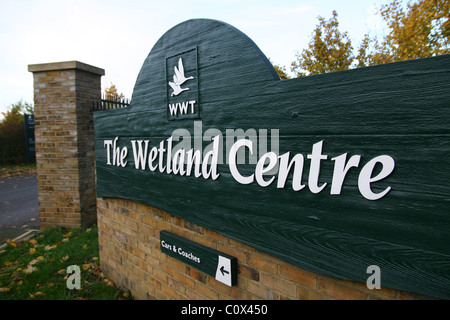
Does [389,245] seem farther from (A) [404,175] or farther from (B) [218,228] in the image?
(B) [218,228]

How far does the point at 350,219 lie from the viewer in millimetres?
1322

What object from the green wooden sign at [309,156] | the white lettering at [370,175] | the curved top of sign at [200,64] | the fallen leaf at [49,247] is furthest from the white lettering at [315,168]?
the fallen leaf at [49,247]

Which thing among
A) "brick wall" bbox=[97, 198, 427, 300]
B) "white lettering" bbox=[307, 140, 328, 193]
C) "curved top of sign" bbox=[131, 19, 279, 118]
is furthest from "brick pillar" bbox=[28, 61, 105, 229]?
"white lettering" bbox=[307, 140, 328, 193]

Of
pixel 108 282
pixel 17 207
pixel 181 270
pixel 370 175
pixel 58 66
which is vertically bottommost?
pixel 108 282

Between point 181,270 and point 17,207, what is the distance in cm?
704

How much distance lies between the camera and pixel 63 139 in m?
5.29

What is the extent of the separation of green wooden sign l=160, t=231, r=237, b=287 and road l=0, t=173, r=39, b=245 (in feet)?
14.2

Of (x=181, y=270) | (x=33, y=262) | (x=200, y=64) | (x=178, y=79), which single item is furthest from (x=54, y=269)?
(x=200, y=64)

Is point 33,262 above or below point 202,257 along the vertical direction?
below

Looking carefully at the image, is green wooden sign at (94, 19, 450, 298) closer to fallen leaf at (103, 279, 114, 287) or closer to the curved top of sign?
the curved top of sign

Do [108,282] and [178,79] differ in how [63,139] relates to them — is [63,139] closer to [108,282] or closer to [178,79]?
[108,282]

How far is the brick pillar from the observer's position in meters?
5.21

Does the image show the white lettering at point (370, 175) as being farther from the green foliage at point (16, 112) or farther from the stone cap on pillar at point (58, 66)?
the green foliage at point (16, 112)
